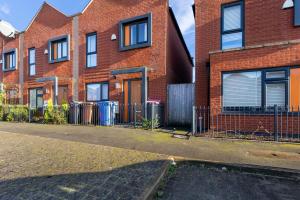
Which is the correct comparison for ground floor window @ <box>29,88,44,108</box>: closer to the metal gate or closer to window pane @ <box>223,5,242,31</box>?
the metal gate

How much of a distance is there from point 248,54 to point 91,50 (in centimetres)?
1008

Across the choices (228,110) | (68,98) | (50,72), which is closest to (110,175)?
(228,110)

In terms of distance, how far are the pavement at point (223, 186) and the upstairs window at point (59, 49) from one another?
13.7 meters

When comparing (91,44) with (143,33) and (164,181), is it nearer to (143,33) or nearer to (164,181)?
(143,33)

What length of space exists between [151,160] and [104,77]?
32.2 ft

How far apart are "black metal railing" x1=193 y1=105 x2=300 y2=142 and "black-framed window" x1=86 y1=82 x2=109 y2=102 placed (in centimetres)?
683

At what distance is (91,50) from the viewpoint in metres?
14.5

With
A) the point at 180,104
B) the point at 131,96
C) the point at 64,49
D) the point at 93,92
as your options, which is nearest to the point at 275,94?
the point at 180,104

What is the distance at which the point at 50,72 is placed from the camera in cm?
1625

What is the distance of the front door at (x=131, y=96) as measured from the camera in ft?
40.2

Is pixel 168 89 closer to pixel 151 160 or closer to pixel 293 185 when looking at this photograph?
pixel 151 160

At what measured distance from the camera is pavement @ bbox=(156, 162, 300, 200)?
131 inches

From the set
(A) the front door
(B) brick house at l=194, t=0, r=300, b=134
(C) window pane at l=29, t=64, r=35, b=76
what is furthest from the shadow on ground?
(C) window pane at l=29, t=64, r=35, b=76

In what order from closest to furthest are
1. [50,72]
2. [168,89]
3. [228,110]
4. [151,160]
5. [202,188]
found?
[202,188]
[151,160]
[228,110]
[168,89]
[50,72]
